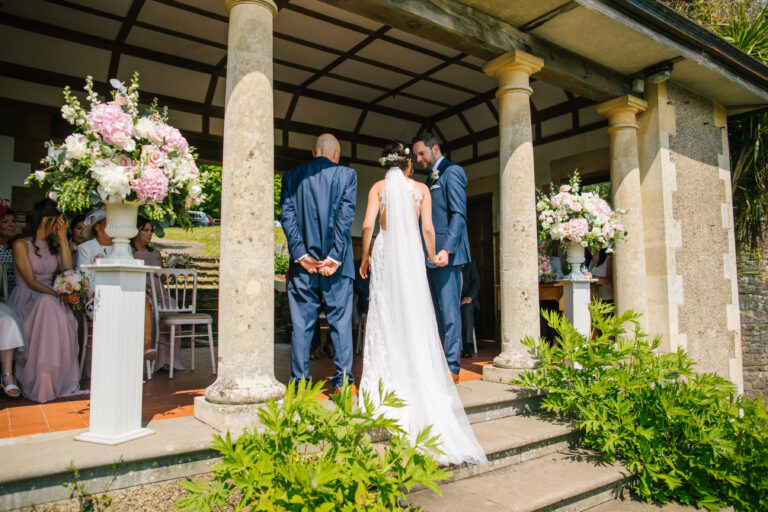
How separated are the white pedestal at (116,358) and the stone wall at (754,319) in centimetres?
903

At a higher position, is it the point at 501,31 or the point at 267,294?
the point at 501,31

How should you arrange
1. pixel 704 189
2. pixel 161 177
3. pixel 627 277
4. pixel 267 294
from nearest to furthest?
pixel 161 177 → pixel 267 294 → pixel 627 277 → pixel 704 189

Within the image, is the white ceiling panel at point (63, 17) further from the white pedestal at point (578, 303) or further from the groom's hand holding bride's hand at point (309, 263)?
the white pedestal at point (578, 303)

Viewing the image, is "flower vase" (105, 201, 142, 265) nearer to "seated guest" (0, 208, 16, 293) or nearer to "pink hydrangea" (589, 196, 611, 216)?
"seated guest" (0, 208, 16, 293)

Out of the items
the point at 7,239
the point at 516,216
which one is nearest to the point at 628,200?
the point at 516,216

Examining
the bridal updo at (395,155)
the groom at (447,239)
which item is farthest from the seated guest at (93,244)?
the groom at (447,239)

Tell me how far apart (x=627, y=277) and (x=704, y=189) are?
1.96 metres

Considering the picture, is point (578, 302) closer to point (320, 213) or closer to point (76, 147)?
point (320, 213)

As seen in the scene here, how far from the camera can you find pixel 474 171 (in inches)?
345

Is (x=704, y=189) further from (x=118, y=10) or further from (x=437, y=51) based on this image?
(x=118, y=10)

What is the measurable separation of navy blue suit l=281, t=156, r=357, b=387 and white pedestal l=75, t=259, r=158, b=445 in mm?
1108

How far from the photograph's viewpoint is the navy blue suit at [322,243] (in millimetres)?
3678

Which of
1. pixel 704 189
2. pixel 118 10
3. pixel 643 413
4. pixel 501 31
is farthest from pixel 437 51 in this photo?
pixel 643 413

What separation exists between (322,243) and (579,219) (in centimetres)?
277
